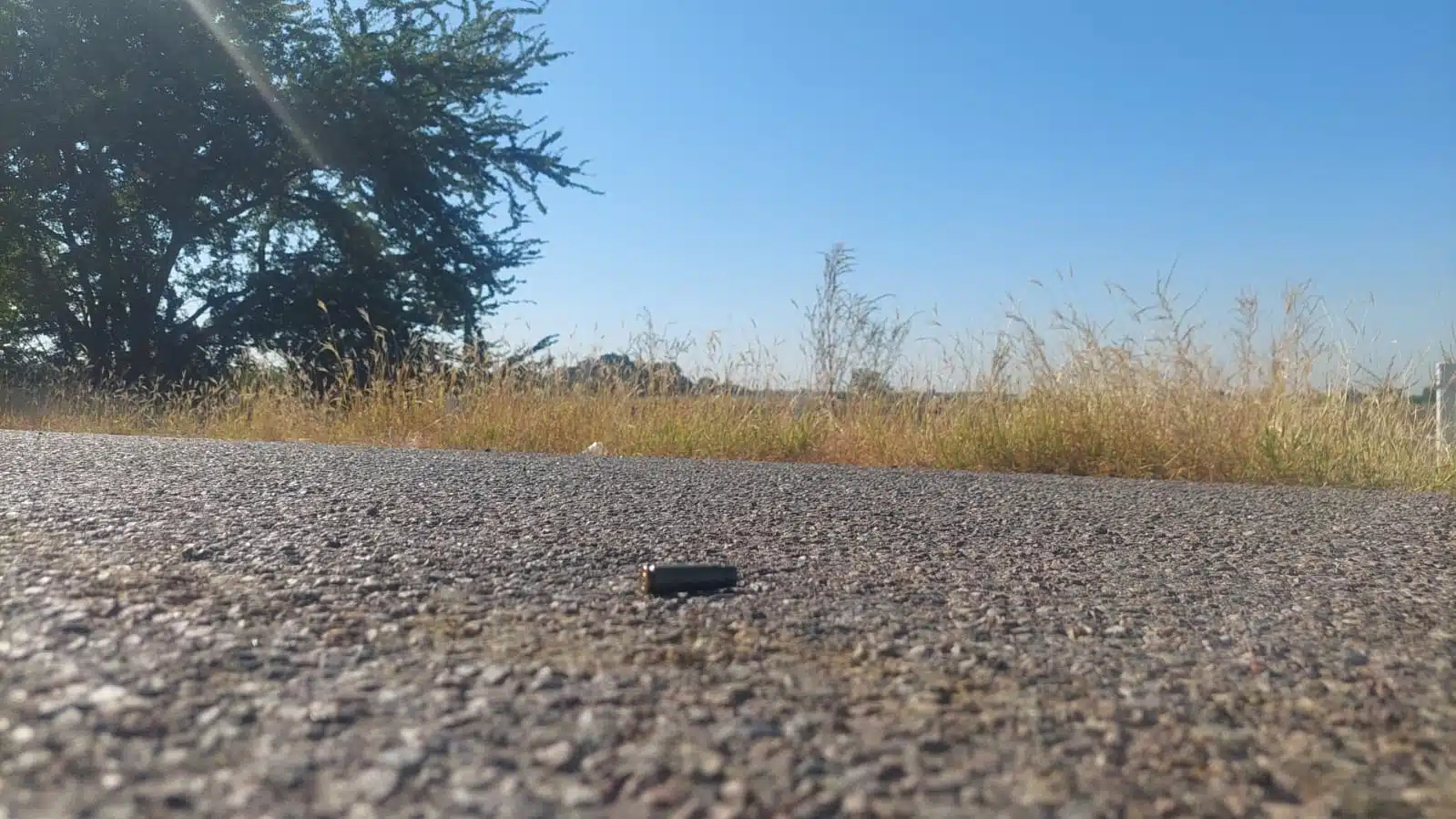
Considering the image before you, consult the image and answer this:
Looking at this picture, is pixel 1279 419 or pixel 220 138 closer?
pixel 1279 419

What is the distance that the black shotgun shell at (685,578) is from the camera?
5.39 ft

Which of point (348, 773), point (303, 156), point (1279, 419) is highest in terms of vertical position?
point (303, 156)

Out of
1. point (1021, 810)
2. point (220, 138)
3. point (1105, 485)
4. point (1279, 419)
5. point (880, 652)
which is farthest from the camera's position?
point (220, 138)

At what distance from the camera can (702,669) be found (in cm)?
120

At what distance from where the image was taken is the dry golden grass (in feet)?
14.3

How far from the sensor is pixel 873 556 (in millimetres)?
2057

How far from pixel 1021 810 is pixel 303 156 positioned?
13.0 m

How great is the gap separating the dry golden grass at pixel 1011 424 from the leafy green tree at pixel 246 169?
18.2ft

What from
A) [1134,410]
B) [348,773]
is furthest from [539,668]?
[1134,410]

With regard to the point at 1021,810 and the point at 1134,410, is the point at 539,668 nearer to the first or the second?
the point at 1021,810

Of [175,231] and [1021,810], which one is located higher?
[175,231]

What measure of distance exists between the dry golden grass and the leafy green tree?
5.54m

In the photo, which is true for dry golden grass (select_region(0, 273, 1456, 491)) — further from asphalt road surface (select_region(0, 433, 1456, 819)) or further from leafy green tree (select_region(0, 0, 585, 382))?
leafy green tree (select_region(0, 0, 585, 382))

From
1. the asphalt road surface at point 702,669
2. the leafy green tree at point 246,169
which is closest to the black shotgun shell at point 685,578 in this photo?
the asphalt road surface at point 702,669
